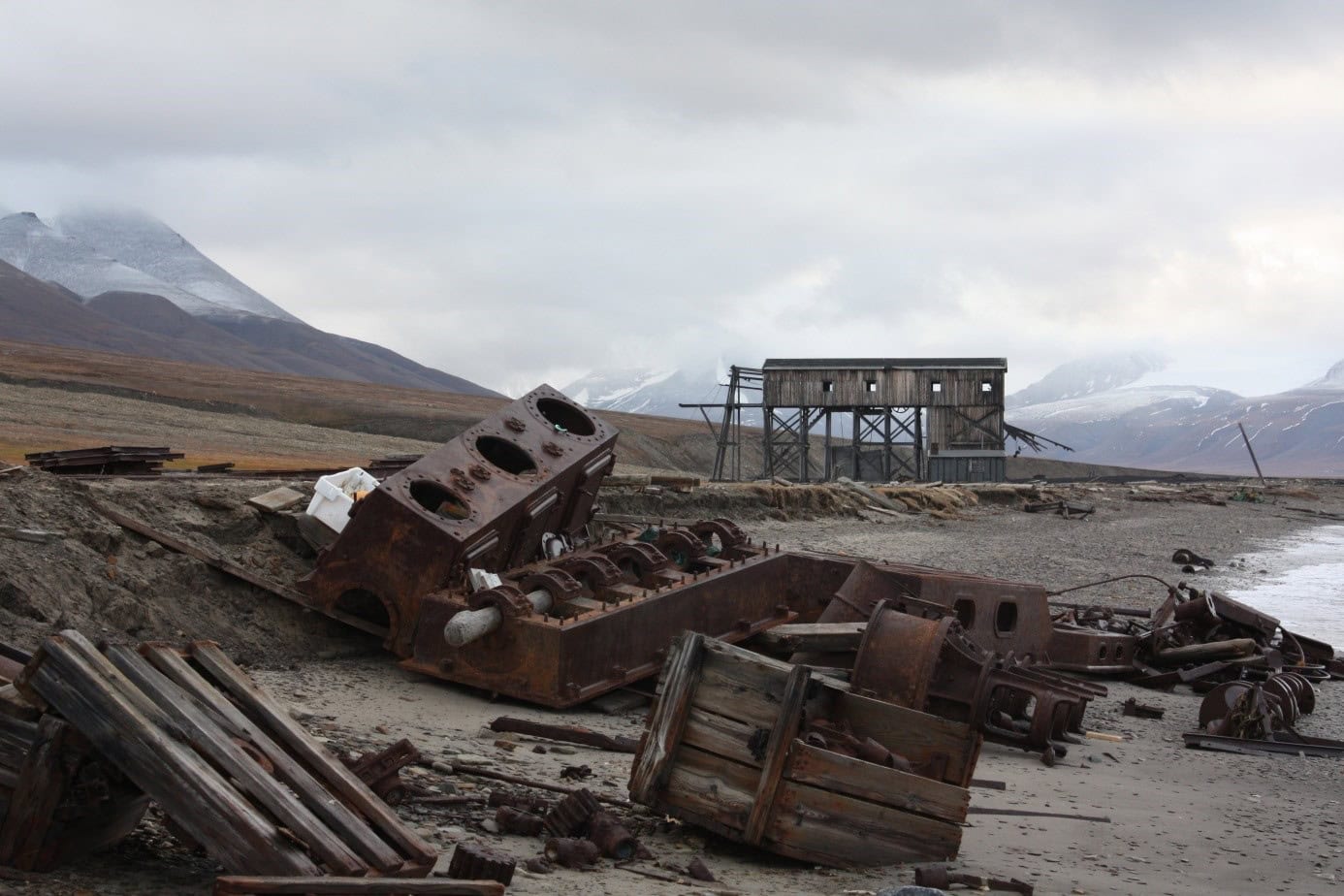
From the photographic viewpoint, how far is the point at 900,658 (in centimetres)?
717

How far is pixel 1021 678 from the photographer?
8.57 m

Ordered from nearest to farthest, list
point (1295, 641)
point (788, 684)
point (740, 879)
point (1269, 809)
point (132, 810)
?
1. point (132, 810)
2. point (740, 879)
3. point (788, 684)
4. point (1269, 809)
5. point (1295, 641)

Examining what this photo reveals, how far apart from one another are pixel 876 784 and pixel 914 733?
595mm

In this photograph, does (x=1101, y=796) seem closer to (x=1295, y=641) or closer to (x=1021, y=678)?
(x=1021, y=678)

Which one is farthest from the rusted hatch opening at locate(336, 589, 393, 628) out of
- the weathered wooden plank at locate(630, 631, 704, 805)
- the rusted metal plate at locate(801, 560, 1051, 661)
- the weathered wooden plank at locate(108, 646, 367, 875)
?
the weathered wooden plank at locate(108, 646, 367, 875)

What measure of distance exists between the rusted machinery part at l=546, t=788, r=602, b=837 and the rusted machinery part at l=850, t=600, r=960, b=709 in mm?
2252

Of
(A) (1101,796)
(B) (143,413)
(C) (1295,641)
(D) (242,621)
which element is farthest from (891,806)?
(B) (143,413)

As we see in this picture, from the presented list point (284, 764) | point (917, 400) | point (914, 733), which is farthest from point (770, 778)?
point (917, 400)

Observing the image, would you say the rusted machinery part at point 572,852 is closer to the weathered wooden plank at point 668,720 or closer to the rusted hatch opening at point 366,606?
the weathered wooden plank at point 668,720

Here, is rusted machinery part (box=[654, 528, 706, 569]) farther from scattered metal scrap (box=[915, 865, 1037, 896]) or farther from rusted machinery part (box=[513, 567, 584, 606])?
scattered metal scrap (box=[915, 865, 1037, 896])

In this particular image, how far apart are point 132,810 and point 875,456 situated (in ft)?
163

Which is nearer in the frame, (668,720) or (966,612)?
(668,720)

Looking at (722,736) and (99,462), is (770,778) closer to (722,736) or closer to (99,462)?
(722,736)

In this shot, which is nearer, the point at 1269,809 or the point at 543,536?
the point at 1269,809
